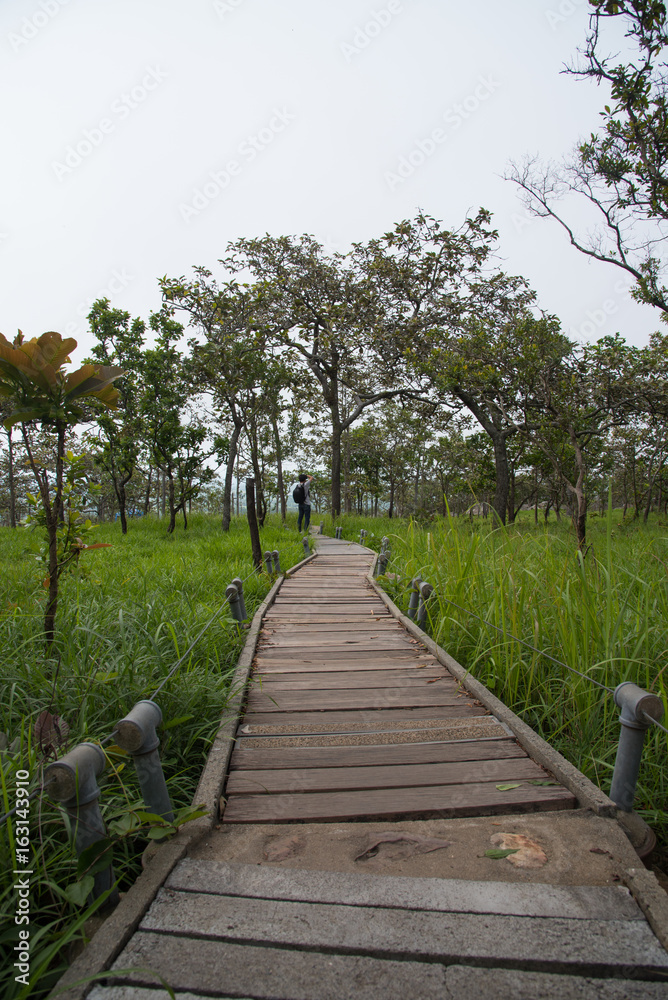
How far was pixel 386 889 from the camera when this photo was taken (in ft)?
4.91

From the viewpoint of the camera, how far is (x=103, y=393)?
2547 millimetres

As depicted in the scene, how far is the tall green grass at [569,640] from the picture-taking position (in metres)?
2.40

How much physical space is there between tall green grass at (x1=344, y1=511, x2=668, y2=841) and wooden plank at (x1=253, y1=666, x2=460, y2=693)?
0.31 m

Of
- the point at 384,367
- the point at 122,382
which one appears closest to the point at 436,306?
the point at 384,367

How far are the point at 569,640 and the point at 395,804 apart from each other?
1374 mm

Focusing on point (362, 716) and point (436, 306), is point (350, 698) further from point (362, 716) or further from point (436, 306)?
point (436, 306)

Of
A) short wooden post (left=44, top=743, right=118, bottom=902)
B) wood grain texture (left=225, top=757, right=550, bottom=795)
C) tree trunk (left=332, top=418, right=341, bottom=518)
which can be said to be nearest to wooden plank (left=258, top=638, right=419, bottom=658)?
wood grain texture (left=225, top=757, right=550, bottom=795)

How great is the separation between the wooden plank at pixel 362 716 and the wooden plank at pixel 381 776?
44 centimetres

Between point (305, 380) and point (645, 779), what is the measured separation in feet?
48.9

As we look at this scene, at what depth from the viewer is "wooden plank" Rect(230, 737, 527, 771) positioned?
229cm

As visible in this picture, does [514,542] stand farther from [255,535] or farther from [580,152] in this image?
[580,152]

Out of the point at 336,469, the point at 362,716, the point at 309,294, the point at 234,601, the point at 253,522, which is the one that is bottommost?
the point at 362,716

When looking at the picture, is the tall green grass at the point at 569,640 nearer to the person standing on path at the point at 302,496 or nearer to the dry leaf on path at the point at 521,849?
the dry leaf on path at the point at 521,849

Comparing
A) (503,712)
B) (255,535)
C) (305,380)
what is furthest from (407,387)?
(503,712)
